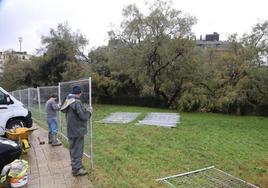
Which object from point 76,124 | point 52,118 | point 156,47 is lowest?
point 52,118

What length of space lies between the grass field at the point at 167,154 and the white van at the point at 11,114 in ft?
7.24

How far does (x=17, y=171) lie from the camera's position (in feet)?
15.1

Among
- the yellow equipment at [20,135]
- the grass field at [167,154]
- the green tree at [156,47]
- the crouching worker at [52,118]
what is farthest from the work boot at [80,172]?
the green tree at [156,47]

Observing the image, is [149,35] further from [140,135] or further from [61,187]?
[61,187]

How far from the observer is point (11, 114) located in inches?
328

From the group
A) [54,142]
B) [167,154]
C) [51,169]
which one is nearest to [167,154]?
[167,154]

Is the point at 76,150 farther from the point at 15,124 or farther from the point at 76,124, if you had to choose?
the point at 15,124

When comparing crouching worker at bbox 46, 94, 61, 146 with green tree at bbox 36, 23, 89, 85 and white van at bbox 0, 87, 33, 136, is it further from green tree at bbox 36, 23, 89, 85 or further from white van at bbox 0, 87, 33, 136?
green tree at bbox 36, 23, 89, 85

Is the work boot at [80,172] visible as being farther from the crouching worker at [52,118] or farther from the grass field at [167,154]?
the crouching worker at [52,118]

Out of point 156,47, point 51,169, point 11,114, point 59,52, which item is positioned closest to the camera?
point 51,169

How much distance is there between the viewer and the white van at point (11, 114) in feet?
26.8

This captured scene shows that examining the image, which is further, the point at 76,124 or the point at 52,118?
the point at 52,118

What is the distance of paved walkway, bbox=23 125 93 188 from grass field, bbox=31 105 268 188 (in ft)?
1.23

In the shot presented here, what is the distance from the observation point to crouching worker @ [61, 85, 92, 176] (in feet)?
16.5
